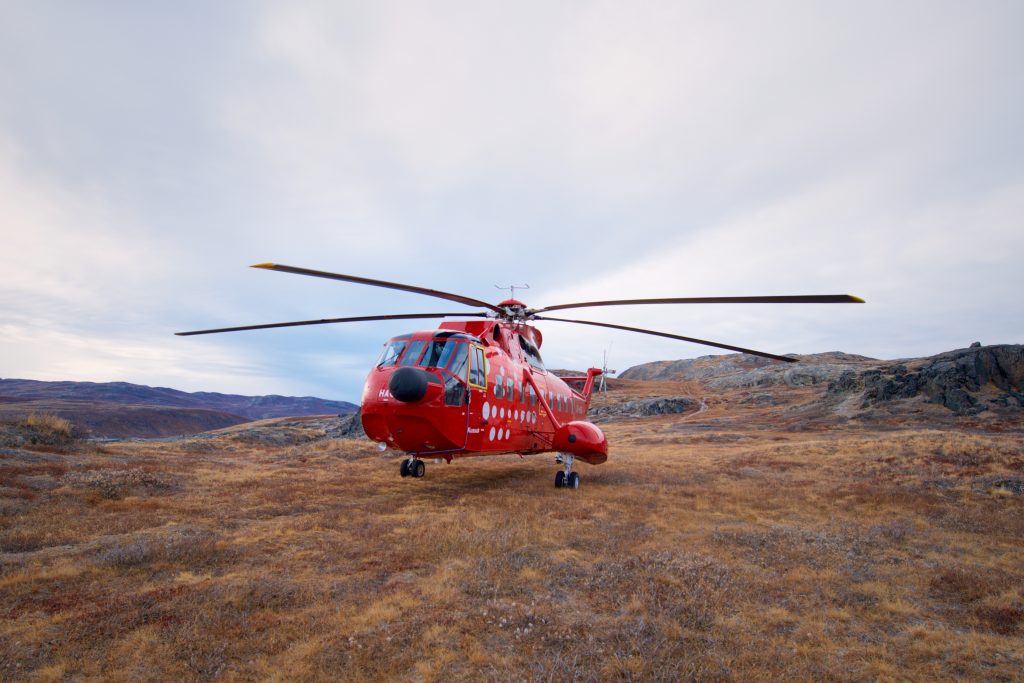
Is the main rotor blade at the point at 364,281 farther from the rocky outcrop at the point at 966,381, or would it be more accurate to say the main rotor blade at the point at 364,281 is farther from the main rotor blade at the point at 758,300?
the rocky outcrop at the point at 966,381

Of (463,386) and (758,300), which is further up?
(758,300)

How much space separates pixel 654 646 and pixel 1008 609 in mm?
5723

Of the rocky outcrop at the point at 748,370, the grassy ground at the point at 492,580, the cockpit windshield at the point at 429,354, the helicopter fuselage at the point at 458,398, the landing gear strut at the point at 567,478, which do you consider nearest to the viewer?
the grassy ground at the point at 492,580

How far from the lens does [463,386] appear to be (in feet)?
44.7

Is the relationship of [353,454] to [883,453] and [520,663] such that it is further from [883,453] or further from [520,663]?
[883,453]

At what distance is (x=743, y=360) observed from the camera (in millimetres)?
117500

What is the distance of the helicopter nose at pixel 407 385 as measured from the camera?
39.2 feet

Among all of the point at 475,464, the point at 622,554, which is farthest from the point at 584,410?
the point at 622,554

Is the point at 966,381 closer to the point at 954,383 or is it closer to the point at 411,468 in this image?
the point at 954,383

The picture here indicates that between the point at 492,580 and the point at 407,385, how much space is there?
5.83m

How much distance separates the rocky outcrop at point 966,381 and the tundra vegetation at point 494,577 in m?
28.2

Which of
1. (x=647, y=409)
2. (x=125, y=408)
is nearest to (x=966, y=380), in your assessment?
(x=647, y=409)

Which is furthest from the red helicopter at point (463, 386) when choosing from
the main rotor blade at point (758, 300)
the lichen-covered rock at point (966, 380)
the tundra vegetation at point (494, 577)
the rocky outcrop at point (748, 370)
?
the rocky outcrop at point (748, 370)

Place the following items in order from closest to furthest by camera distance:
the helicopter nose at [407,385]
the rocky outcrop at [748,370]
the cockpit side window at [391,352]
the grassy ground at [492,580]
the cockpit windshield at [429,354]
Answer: the grassy ground at [492,580] < the helicopter nose at [407,385] < the cockpit windshield at [429,354] < the cockpit side window at [391,352] < the rocky outcrop at [748,370]
